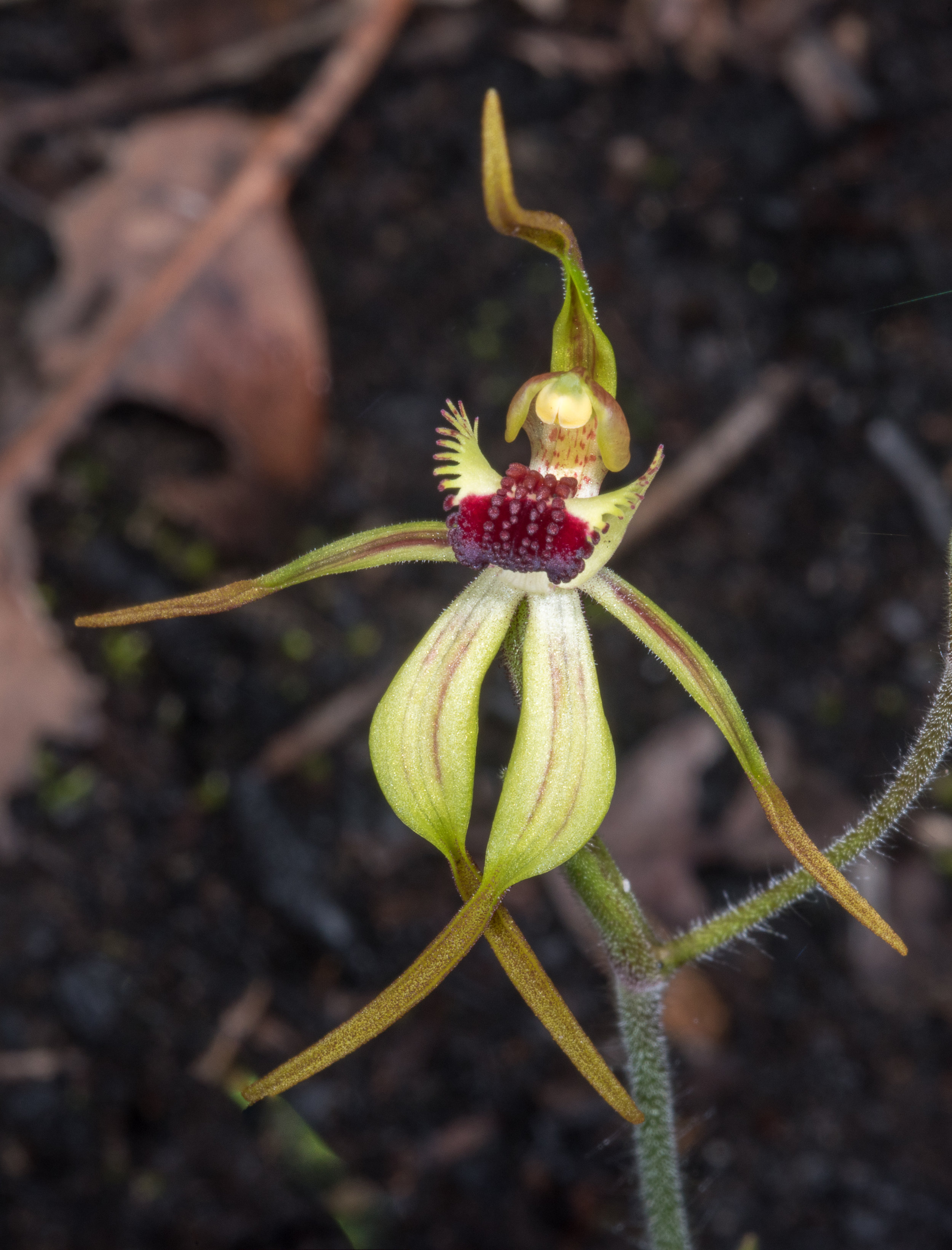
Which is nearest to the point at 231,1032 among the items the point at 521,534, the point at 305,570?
the point at 305,570

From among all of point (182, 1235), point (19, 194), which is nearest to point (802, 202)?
point (19, 194)

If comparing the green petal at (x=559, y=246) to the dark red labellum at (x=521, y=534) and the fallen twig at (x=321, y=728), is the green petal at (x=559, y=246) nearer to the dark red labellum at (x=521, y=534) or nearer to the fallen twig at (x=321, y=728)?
the dark red labellum at (x=521, y=534)

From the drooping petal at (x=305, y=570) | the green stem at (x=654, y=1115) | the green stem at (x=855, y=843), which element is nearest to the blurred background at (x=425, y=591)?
the green stem at (x=654, y=1115)

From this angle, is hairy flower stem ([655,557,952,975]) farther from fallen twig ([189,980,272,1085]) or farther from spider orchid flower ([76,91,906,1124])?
fallen twig ([189,980,272,1085])

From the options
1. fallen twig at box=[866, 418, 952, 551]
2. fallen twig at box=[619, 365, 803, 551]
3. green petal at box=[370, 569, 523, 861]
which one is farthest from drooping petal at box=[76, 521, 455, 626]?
fallen twig at box=[866, 418, 952, 551]

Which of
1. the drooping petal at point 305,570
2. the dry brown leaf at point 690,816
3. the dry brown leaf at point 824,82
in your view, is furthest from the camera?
the dry brown leaf at point 824,82

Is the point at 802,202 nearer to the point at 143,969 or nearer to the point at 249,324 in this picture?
the point at 249,324
